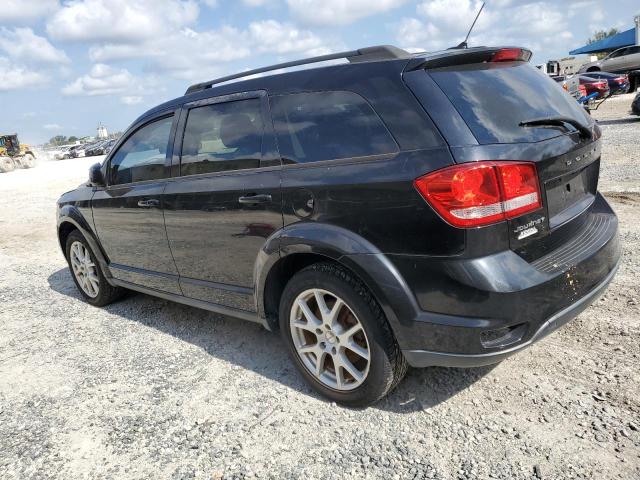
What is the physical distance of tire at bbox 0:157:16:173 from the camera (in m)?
33.0

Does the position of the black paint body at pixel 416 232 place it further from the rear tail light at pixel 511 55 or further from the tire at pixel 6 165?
the tire at pixel 6 165

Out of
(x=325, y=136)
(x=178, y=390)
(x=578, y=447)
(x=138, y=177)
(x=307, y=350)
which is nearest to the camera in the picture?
(x=578, y=447)

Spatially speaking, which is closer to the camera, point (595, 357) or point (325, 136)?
point (325, 136)

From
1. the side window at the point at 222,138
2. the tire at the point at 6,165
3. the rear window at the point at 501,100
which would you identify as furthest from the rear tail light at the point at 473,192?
the tire at the point at 6,165

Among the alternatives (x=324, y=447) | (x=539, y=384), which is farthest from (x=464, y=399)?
(x=324, y=447)

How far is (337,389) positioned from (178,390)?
109 centimetres

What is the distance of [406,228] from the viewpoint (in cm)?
245

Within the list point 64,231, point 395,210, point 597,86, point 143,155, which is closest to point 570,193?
point 395,210

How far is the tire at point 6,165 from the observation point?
33.0 m

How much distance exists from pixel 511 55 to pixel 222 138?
6.04 feet

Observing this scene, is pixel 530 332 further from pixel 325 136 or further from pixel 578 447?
pixel 325 136

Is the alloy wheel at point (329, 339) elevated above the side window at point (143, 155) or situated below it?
below

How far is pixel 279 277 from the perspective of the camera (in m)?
3.21

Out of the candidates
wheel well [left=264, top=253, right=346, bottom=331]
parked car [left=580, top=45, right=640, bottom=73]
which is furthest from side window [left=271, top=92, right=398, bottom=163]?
parked car [left=580, top=45, right=640, bottom=73]
